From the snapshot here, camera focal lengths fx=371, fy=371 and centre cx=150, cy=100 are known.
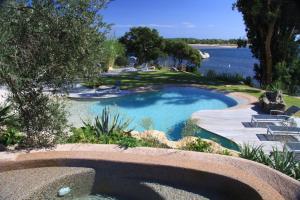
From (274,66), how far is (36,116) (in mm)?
22134

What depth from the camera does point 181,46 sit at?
47688 mm

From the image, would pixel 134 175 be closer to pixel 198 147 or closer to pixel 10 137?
pixel 198 147

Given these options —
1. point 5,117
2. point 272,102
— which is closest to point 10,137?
point 5,117

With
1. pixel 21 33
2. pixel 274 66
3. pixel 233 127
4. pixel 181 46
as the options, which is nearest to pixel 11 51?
pixel 21 33

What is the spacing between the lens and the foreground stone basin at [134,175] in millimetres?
6926

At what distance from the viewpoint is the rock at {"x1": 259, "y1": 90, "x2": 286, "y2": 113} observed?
1636 cm

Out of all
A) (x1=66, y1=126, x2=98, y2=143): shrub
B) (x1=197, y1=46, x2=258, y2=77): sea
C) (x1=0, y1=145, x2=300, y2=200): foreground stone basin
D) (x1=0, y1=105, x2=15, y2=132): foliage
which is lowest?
(x1=197, y1=46, x2=258, y2=77): sea

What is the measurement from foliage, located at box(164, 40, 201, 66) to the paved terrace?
96.3 feet

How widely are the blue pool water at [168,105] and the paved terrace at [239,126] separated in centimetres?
114

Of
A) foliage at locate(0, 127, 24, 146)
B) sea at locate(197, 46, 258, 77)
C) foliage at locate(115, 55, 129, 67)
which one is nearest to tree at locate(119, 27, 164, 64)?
sea at locate(197, 46, 258, 77)

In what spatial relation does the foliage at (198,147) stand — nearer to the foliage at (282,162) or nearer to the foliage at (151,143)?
the foliage at (151,143)

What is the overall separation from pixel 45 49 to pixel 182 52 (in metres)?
41.2

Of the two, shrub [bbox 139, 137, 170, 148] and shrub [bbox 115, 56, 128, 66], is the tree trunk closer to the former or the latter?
shrub [bbox 115, 56, 128, 66]

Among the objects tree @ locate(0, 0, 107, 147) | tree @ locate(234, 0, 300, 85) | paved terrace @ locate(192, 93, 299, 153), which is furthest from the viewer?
tree @ locate(234, 0, 300, 85)
